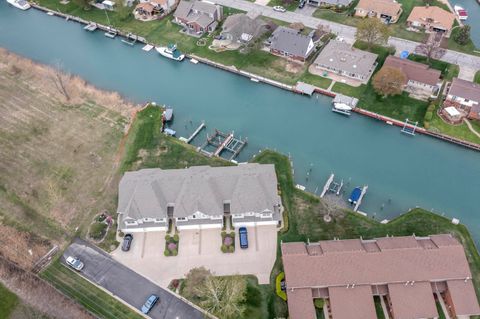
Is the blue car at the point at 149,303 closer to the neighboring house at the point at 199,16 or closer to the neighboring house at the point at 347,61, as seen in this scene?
the neighboring house at the point at 347,61

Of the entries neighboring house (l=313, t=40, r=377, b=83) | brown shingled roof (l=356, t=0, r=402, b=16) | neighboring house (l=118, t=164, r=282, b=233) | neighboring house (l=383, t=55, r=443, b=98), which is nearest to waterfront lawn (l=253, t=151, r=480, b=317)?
neighboring house (l=118, t=164, r=282, b=233)

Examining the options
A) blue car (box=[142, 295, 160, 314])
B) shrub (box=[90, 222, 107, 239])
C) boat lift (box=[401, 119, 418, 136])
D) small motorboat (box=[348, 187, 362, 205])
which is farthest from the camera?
boat lift (box=[401, 119, 418, 136])

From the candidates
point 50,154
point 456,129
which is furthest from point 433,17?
point 50,154

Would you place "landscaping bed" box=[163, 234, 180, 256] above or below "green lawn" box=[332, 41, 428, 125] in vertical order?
below

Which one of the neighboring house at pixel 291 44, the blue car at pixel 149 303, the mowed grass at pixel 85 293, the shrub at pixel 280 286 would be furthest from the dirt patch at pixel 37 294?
the neighboring house at pixel 291 44

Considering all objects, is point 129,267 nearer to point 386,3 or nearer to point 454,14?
point 386,3

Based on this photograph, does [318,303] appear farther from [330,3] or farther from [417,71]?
[330,3]

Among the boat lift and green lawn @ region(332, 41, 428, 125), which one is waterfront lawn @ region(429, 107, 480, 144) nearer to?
green lawn @ region(332, 41, 428, 125)

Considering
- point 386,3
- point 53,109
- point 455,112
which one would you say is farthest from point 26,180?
point 386,3
